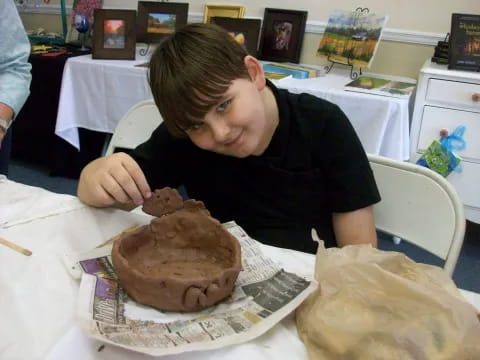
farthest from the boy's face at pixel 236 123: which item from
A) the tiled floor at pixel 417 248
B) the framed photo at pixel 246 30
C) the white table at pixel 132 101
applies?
the framed photo at pixel 246 30

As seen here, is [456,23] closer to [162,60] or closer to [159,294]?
[162,60]

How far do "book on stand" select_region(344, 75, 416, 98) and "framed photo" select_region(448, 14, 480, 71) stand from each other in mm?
193

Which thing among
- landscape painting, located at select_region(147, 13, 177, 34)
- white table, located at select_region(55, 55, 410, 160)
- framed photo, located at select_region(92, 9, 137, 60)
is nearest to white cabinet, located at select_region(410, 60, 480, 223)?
white table, located at select_region(55, 55, 410, 160)

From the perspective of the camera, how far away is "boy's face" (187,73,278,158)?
0.75 meters

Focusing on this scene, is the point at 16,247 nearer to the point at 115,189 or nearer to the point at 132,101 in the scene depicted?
the point at 115,189

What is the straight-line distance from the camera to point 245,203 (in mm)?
954

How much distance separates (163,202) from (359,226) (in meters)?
0.36

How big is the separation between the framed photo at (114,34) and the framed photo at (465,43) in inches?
57.3

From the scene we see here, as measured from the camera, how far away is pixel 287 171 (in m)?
0.92

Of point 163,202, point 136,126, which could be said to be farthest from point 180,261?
point 136,126

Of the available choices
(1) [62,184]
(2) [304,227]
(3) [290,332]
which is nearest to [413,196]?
(2) [304,227]

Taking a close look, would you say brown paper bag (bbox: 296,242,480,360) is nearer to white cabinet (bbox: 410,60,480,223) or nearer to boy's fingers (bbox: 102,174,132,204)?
boy's fingers (bbox: 102,174,132,204)

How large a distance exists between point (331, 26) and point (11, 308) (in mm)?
1990

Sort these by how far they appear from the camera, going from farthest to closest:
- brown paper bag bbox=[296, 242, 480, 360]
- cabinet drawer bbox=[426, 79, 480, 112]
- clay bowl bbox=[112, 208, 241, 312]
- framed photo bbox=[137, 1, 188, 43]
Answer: framed photo bbox=[137, 1, 188, 43] < cabinet drawer bbox=[426, 79, 480, 112] < clay bowl bbox=[112, 208, 241, 312] < brown paper bag bbox=[296, 242, 480, 360]
